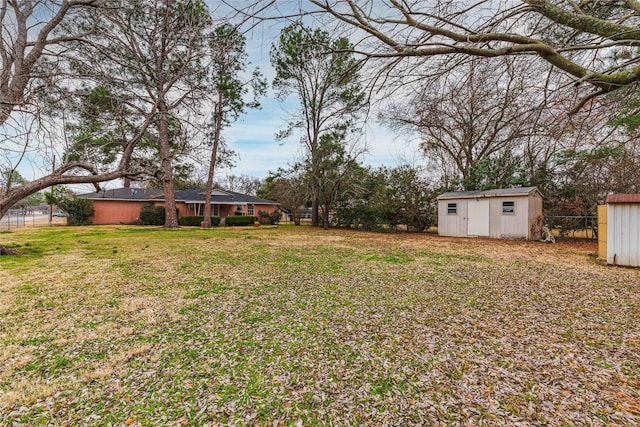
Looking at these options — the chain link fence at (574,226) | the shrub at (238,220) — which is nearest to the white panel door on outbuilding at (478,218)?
the chain link fence at (574,226)

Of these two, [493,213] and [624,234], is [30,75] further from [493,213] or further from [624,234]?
[493,213]

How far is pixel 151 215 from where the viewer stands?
20.7 meters

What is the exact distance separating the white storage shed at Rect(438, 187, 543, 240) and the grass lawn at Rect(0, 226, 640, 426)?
280 inches

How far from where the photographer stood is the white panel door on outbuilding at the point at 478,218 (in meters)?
12.7

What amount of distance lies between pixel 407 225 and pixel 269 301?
13.7 m

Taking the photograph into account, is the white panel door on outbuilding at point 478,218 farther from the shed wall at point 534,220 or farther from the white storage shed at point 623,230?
the white storage shed at point 623,230

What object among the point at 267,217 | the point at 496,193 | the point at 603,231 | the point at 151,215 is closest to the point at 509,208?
the point at 496,193

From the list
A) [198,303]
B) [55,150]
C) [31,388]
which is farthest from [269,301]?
[55,150]

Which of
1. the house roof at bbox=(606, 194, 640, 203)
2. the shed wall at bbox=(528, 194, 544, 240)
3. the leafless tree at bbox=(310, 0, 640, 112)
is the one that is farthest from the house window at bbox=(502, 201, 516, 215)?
the leafless tree at bbox=(310, 0, 640, 112)

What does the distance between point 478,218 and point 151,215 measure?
21425 millimetres

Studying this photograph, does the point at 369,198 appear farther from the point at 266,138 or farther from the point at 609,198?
the point at 609,198

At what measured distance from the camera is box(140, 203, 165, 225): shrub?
20688 mm

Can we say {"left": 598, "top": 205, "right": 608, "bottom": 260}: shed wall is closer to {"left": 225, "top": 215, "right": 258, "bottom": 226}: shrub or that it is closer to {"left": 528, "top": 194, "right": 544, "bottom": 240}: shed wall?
{"left": 528, "top": 194, "right": 544, "bottom": 240}: shed wall

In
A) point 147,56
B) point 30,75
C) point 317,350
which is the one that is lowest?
point 317,350
